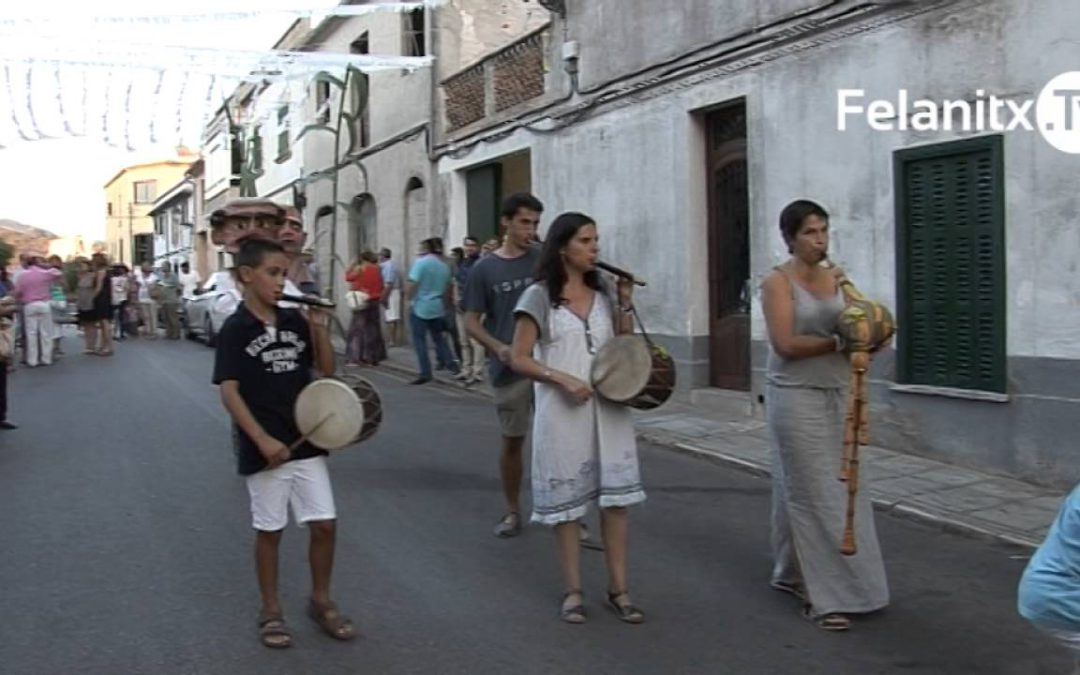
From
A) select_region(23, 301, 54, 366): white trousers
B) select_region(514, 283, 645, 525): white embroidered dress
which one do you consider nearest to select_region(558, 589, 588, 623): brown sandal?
select_region(514, 283, 645, 525): white embroidered dress

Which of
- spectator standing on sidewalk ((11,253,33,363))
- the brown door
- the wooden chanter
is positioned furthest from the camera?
spectator standing on sidewalk ((11,253,33,363))

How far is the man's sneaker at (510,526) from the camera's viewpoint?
6.64 m

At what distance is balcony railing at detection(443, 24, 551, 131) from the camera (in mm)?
15133

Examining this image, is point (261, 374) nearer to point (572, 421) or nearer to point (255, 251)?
point (255, 251)

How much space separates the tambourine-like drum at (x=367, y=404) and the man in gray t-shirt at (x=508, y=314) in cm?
132

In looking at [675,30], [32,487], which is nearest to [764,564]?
[32,487]

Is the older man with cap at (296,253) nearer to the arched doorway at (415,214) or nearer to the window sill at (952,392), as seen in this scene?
the window sill at (952,392)

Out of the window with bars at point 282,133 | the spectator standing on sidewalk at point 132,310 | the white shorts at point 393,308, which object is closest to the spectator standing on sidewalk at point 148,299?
the spectator standing on sidewalk at point 132,310

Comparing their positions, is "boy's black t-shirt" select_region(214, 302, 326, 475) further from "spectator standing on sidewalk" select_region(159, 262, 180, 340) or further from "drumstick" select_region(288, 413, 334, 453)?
"spectator standing on sidewalk" select_region(159, 262, 180, 340)

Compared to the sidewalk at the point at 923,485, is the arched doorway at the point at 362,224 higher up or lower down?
higher up

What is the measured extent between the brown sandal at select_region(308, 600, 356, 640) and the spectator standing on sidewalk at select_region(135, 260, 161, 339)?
21649 millimetres

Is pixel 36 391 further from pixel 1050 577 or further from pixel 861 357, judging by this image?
pixel 1050 577

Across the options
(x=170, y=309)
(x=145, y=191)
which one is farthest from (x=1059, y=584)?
(x=145, y=191)

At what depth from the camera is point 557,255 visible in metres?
5.16
